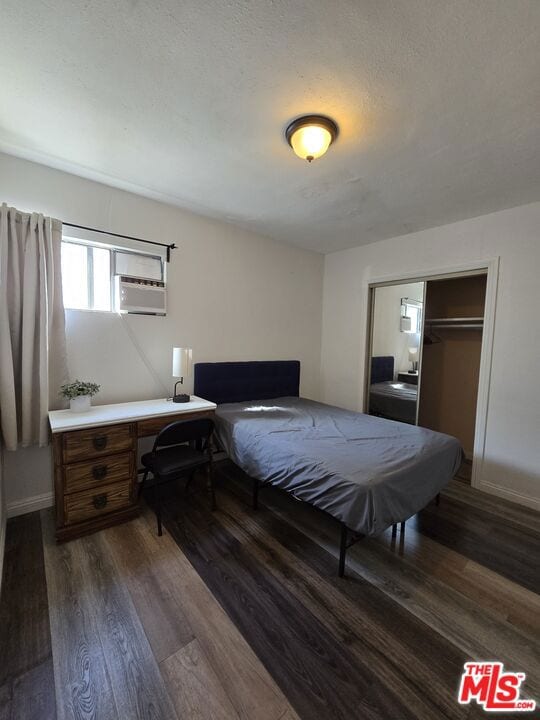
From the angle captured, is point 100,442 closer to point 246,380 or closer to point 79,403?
point 79,403

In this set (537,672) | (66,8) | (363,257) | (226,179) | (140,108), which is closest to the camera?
(66,8)

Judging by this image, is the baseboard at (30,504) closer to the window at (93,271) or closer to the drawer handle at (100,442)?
the drawer handle at (100,442)

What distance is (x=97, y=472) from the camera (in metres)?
1.98

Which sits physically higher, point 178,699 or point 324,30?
point 324,30

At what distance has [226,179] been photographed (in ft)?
7.35

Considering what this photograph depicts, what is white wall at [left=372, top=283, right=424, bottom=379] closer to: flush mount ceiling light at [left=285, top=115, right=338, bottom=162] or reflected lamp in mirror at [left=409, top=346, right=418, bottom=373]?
reflected lamp in mirror at [left=409, top=346, right=418, bottom=373]

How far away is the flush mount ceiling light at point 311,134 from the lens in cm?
158

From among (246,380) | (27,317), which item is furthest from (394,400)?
(27,317)

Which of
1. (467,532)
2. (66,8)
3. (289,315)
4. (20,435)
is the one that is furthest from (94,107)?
(467,532)

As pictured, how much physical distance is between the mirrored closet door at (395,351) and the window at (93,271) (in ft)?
8.99

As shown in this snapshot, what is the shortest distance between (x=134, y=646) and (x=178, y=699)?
315 mm

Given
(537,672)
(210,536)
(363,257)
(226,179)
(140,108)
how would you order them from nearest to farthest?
(537,672) < (140,108) < (210,536) < (226,179) < (363,257)

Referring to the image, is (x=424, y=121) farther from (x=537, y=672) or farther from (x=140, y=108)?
(x=537, y=672)
